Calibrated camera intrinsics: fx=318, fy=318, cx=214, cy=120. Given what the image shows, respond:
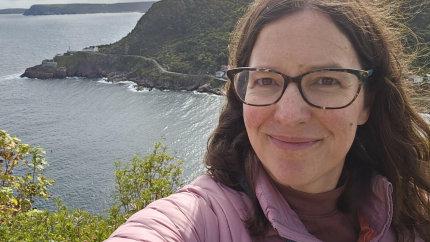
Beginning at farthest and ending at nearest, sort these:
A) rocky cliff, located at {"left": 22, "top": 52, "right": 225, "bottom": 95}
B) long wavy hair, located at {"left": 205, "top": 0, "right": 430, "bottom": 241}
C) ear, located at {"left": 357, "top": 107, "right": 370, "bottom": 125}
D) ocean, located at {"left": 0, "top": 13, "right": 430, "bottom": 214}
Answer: rocky cliff, located at {"left": 22, "top": 52, "right": 225, "bottom": 95} < ocean, located at {"left": 0, "top": 13, "right": 430, "bottom": 214} < ear, located at {"left": 357, "top": 107, "right": 370, "bottom": 125} < long wavy hair, located at {"left": 205, "top": 0, "right": 430, "bottom": 241}

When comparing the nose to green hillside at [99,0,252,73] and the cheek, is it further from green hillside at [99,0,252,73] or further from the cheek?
green hillside at [99,0,252,73]

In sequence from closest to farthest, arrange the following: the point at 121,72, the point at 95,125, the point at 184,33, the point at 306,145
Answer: the point at 306,145, the point at 95,125, the point at 121,72, the point at 184,33

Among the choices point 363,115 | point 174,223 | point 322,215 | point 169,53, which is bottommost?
point 169,53

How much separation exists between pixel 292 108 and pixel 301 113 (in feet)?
0.13

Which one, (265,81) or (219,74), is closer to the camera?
(265,81)

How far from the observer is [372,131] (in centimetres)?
178

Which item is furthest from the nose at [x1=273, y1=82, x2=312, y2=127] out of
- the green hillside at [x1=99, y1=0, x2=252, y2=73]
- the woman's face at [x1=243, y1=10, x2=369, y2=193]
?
the green hillside at [x1=99, y1=0, x2=252, y2=73]

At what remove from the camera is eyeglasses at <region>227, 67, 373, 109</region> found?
127cm

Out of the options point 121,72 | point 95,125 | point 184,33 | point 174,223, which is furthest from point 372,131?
point 184,33

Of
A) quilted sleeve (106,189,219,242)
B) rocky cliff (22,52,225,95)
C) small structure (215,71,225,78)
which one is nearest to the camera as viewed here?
quilted sleeve (106,189,219,242)

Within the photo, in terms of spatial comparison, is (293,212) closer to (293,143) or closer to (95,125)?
(293,143)

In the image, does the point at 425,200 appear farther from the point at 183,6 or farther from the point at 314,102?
the point at 183,6

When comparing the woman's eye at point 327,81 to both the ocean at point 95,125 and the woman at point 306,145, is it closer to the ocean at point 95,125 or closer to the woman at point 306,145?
the woman at point 306,145

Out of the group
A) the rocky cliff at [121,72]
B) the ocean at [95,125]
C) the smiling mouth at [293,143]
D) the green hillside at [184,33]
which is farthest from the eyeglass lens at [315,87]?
the green hillside at [184,33]
